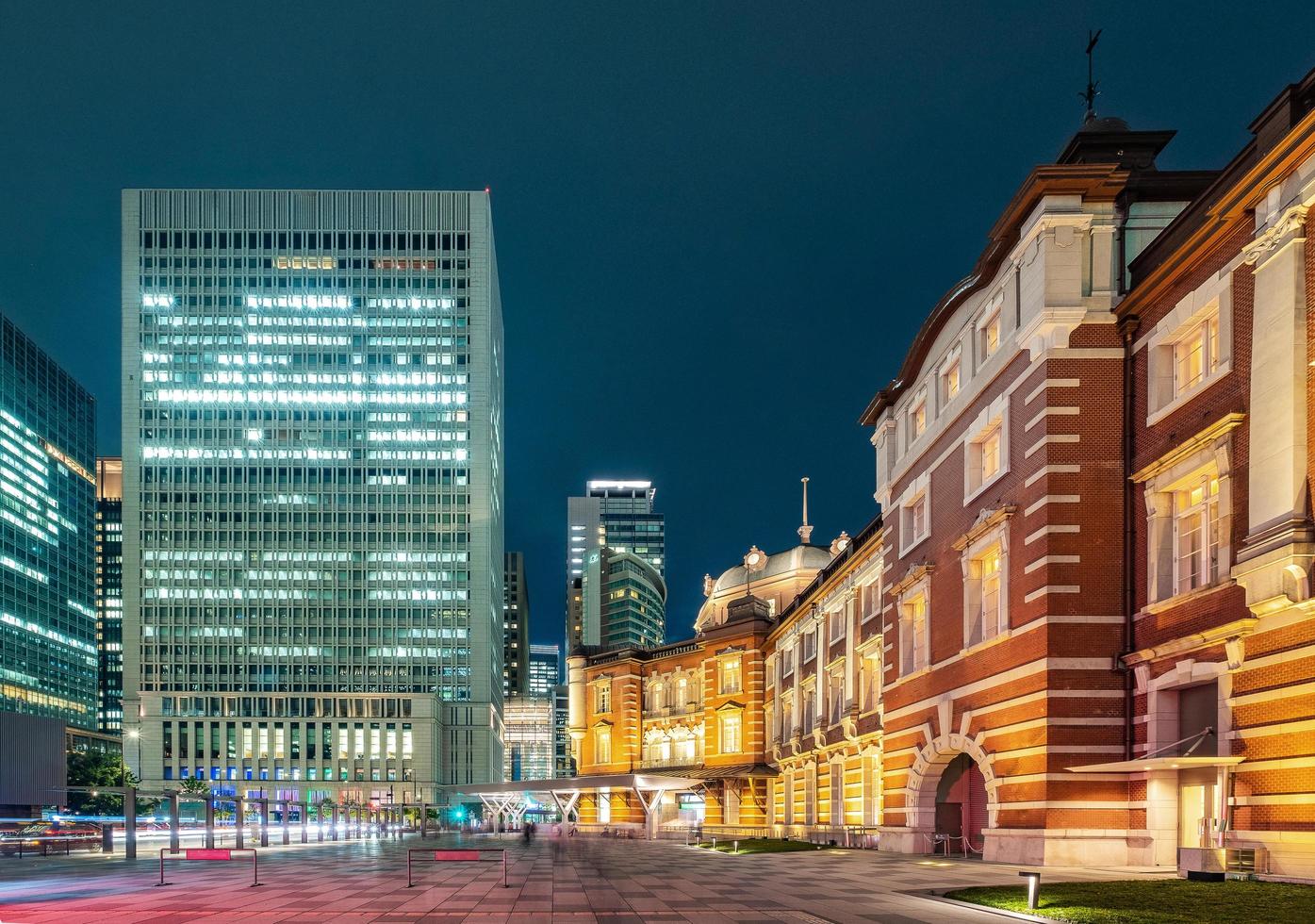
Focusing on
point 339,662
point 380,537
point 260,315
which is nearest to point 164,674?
point 339,662

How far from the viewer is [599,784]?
74500 mm

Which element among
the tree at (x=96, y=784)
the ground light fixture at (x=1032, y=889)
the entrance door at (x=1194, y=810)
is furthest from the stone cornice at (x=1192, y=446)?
the tree at (x=96, y=784)

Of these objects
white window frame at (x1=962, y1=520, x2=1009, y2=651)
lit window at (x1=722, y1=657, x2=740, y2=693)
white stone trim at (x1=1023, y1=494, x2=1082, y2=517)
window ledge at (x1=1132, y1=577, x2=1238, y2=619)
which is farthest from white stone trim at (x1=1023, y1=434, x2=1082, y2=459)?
lit window at (x1=722, y1=657, x2=740, y2=693)

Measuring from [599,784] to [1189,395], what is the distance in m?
55.8

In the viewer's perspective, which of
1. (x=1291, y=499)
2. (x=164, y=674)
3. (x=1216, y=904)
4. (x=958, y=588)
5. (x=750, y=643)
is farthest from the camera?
(x=164, y=674)

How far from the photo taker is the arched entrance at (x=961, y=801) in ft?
130

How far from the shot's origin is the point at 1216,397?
25.0 metres

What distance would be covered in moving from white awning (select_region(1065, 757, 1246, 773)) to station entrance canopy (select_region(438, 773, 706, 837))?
4590 centimetres

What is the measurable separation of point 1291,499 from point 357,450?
552ft

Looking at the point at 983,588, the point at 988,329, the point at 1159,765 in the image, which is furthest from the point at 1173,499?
the point at 988,329

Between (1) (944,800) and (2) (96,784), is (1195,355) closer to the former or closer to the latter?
(1) (944,800)

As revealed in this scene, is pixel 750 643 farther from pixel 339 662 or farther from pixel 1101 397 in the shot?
pixel 339 662

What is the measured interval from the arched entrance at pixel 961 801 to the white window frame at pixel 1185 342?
56.3 ft

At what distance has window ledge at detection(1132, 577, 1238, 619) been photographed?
23.9 m
